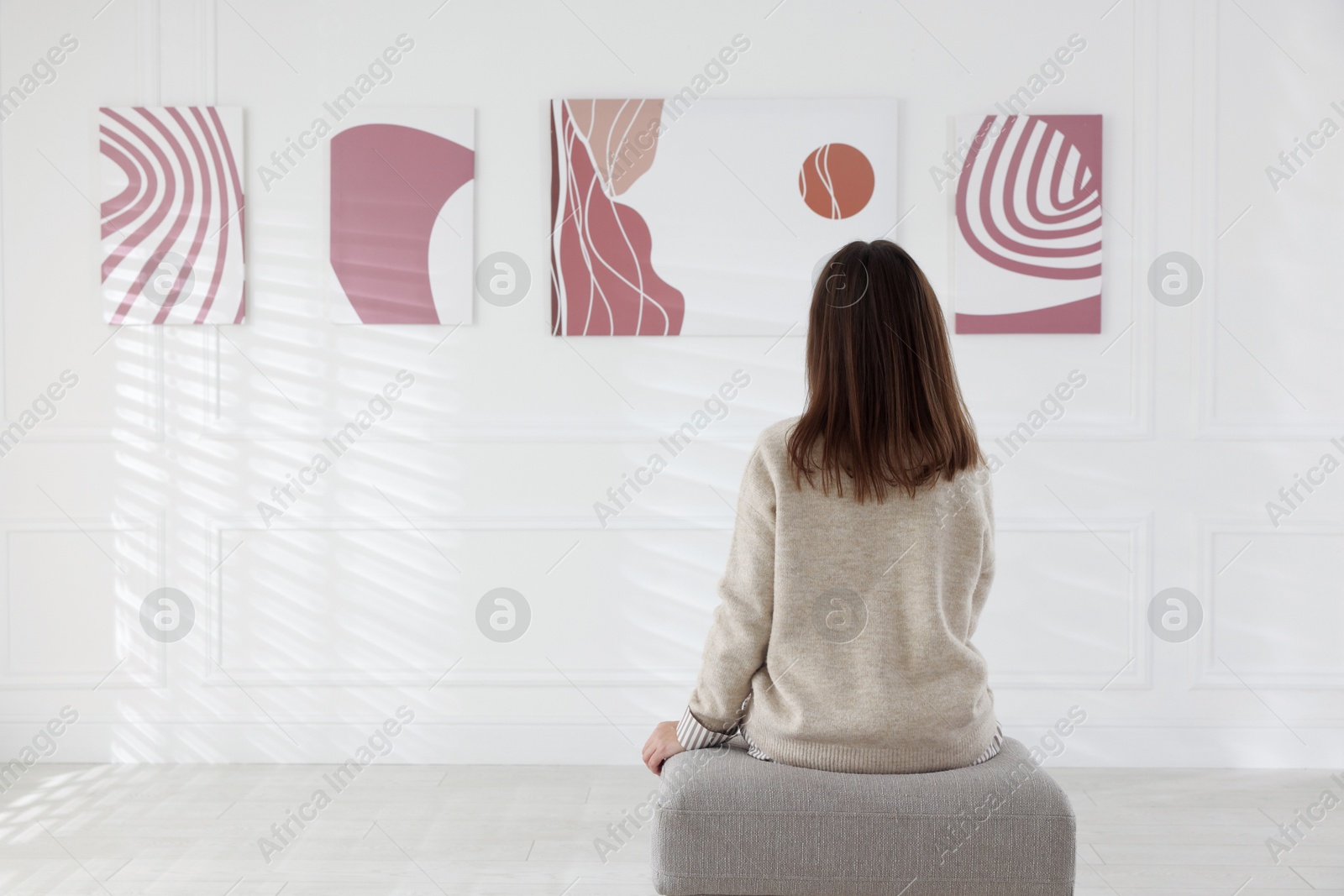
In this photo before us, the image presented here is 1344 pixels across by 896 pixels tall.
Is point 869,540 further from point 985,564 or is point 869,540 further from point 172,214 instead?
point 172,214

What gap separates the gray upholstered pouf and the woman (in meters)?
0.08

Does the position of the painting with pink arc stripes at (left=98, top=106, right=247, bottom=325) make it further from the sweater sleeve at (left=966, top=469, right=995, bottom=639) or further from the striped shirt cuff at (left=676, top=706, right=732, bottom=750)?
the sweater sleeve at (left=966, top=469, right=995, bottom=639)

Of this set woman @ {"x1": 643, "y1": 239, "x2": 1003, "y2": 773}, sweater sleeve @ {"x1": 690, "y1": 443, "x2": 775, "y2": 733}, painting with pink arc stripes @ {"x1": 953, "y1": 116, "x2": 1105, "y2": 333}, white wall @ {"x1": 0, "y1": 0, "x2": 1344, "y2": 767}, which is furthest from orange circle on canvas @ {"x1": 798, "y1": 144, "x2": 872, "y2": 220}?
sweater sleeve @ {"x1": 690, "y1": 443, "x2": 775, "y2": 733}

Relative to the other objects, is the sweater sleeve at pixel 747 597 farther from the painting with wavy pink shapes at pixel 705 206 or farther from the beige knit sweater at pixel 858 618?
the painting with wavy pink shapes at pixel 705 206

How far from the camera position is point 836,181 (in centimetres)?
286

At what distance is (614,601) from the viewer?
2.95 meters

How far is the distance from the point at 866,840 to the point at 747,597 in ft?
1.11

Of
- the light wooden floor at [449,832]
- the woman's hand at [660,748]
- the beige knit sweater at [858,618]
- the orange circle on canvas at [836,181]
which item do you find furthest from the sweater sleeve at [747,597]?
the orange circle on canvas at [836,181]

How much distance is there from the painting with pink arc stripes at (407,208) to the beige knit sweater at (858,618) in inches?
69.7

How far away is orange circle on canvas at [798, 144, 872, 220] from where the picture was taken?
2.86 meters

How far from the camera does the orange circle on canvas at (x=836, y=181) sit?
9.37 ft

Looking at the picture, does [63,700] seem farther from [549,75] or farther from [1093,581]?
[1093,581]

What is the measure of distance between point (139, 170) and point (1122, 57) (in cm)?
284

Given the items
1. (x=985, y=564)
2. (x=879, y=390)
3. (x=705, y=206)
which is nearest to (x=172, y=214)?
(x=705, y=206)
